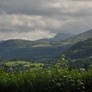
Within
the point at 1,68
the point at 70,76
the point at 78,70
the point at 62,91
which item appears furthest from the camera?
the point at 1,68

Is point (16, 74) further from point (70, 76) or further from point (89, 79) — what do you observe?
point (89, 79)

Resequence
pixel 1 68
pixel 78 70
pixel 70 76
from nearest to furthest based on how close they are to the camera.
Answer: pixel 70 76
pixel 78 70
pixel 1 68

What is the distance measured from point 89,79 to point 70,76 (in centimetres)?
54

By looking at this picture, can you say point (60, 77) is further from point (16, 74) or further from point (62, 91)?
point (16, 74)

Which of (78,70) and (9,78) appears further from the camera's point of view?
(78,70)

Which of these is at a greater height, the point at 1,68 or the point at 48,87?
the point at 1,68

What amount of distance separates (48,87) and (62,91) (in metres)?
0.40

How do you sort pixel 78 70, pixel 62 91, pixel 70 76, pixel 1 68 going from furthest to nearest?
pixel 1 68, pixel 78 70, pixel 70 76, pixel 62 91

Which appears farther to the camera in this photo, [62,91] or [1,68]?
[1,68]

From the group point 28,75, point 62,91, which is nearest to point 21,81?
point 28,75

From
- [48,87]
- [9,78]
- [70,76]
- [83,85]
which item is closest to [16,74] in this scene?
[9,78]

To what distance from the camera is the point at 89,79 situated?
5.51 metres

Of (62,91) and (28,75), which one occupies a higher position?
(28,75)

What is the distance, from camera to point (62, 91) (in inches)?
211
